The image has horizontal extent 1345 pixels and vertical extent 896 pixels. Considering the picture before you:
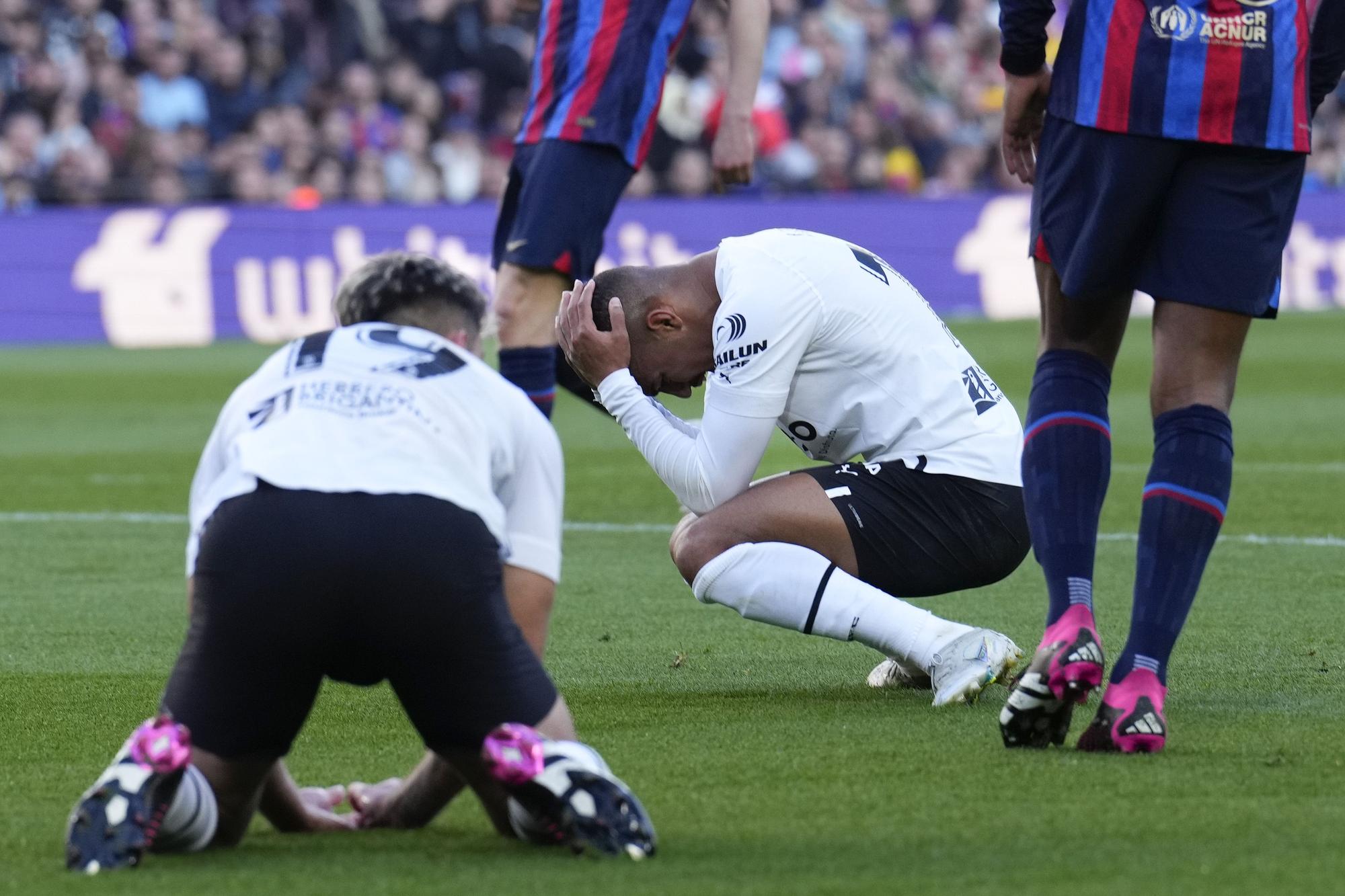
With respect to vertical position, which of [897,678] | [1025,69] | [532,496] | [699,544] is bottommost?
[897,678]

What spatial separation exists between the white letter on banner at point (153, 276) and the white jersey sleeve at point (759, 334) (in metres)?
13.1

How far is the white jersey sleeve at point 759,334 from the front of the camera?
3.89 metres

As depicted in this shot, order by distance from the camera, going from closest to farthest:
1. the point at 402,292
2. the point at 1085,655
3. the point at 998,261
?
the point at 402,292
the point at 1085,655
the point at 998,261

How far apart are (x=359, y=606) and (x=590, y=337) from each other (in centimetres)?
129

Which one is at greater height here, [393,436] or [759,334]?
[393,436]

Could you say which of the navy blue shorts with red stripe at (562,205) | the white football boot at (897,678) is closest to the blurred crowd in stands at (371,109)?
the navy blue shorts with red stripe at (562,205)

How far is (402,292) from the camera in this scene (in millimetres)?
2943

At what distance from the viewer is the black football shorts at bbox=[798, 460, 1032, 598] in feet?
13.6

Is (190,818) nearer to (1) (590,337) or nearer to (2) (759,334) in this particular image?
(1) (590,337)

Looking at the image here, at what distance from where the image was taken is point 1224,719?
12.0 feet

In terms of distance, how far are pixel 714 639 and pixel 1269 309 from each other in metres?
1.77

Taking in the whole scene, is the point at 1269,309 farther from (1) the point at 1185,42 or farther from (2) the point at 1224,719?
(2) the point at 1224,719

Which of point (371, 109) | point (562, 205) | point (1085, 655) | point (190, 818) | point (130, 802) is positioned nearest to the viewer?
point (130, 802)

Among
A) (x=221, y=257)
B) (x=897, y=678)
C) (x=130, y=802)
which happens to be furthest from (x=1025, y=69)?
(x=221, y=257)
